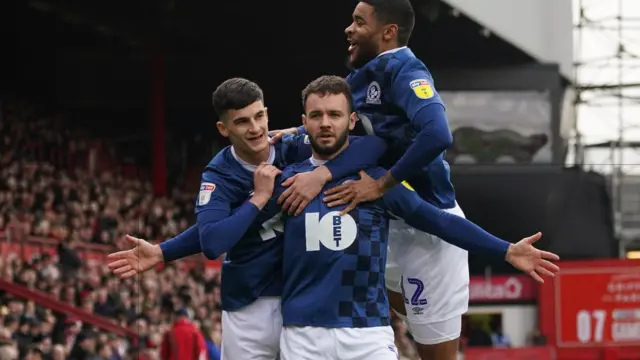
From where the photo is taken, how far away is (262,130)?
3736 millimetres

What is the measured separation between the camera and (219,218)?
3.64 m

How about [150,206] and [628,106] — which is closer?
[150,206]

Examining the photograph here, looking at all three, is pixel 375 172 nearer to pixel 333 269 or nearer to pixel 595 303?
pixel 333 269

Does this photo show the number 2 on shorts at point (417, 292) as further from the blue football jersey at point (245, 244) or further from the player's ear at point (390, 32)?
the player's ear at point (390, 32)

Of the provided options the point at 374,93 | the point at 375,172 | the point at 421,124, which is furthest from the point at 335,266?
the point at 374,93

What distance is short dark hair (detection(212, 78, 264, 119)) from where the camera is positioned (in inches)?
146

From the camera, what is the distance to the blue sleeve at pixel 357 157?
371cm

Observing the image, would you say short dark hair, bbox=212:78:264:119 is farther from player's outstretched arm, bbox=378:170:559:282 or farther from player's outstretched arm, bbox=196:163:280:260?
player's outstretched arm, bbox=378:170:559:282

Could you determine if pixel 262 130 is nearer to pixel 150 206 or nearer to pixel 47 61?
pixel 150 206

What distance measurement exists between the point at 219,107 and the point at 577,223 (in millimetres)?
5034

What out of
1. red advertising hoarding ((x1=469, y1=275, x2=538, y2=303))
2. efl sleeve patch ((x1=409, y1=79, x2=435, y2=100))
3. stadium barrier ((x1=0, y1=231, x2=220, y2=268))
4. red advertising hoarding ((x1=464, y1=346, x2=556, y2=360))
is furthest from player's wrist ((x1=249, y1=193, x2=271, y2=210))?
stadium barrier ((x1=0, y1=231, x2=220, y2=268))

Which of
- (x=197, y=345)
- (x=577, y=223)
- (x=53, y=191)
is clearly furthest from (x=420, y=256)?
(x=53, y=191)

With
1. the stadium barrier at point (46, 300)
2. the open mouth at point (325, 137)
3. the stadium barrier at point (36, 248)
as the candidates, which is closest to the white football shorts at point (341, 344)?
the open mouth at point (325, 137)

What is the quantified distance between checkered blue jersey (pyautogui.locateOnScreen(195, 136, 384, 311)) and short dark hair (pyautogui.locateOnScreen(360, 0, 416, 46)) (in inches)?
18.2
